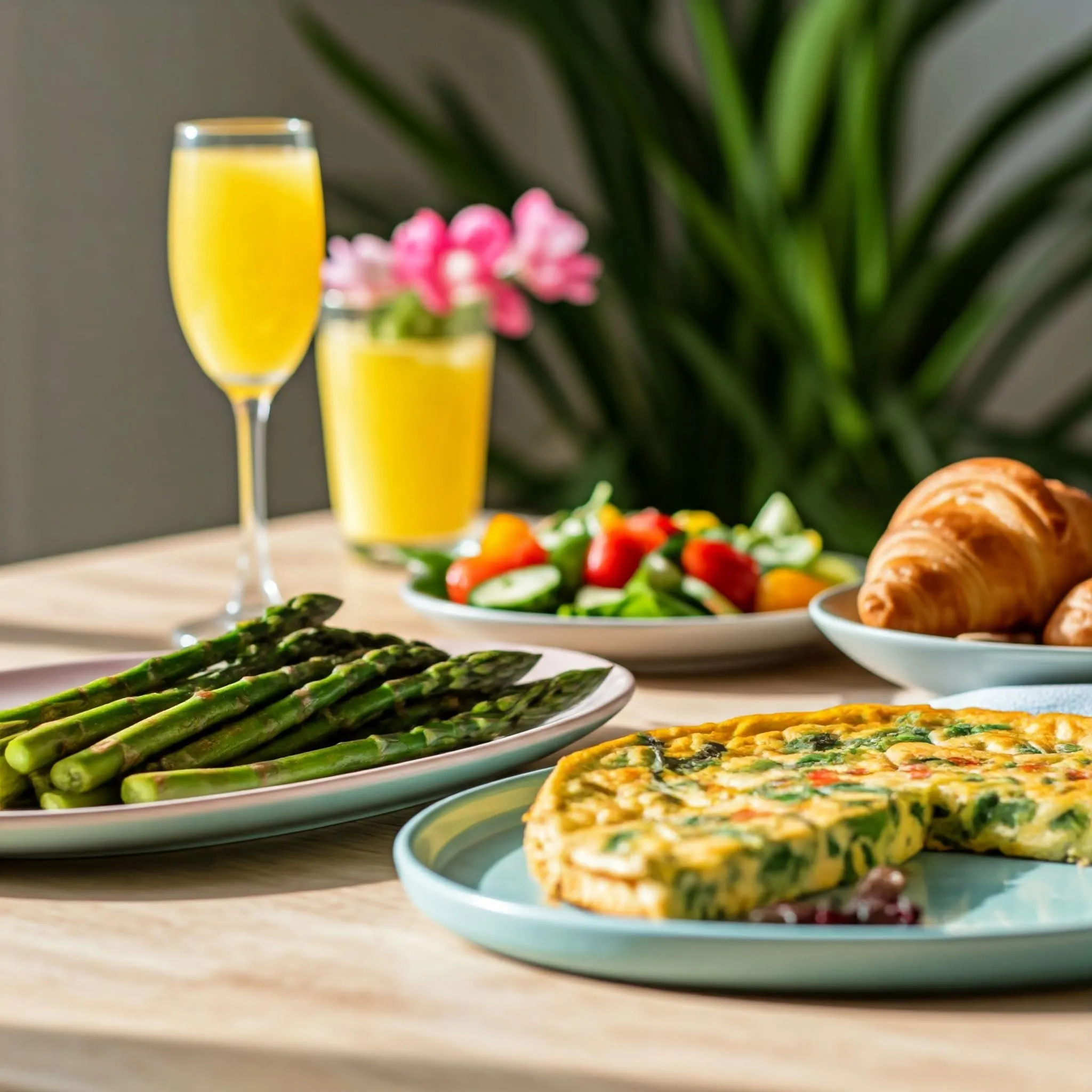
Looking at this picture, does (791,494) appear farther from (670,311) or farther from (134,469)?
(134,469)

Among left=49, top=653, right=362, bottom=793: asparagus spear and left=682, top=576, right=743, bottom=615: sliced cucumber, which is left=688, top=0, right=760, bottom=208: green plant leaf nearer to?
left=682, top=576, right=743, bottom=615: sliced cucumber

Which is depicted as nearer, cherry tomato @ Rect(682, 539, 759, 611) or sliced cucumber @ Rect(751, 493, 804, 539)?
cherry tomato @ Rect(682, 539, 759, 611)

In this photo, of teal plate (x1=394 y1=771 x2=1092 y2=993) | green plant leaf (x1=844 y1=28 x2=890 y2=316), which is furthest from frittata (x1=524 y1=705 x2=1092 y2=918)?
green plant leaf (x1=844 y1=28 x2=890 y2=316)

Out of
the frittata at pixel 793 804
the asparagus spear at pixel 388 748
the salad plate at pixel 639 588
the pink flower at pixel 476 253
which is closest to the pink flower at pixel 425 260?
the pink flower at pixel 476 253

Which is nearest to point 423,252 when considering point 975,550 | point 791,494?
point 975,550

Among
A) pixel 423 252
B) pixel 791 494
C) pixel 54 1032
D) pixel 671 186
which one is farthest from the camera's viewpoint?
pixel 671 186

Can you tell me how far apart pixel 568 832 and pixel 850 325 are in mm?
3129

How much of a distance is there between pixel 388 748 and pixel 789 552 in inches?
26.5

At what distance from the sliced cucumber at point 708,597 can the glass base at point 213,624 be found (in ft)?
1.17

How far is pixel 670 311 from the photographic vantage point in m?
3.66

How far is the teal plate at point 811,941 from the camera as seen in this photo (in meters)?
0.59

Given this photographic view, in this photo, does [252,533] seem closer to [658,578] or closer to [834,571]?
[658,578]

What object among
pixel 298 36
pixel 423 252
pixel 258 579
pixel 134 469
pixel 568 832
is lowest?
pixel 134 469

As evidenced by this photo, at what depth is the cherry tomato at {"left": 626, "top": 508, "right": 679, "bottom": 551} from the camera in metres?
1.42
